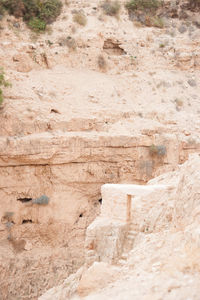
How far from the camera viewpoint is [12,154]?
490 inches

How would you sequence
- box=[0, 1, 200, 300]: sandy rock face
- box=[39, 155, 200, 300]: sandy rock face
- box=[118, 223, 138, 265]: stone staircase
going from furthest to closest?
box=[0, 1, 200, 300]: sandy rock face → box=[118, 223, 138, 265]: stone staircase → box=[39, 155, 200, 300]: sandy rock face

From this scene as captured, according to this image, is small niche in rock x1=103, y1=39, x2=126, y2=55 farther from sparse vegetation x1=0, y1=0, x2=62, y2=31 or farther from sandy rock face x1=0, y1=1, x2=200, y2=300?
sparse vegetation x1=0, y1=0, x2=62, y2=31

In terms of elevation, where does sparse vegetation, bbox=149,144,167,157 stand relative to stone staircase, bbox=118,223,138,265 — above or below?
above

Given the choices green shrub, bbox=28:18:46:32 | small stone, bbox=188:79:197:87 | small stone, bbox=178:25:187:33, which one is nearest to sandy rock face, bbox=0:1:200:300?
small stone, bbox=188:79:197:87

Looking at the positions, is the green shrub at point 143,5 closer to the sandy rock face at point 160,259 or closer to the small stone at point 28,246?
the small stone at point 28,246

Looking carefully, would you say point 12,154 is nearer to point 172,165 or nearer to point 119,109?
point 119,109

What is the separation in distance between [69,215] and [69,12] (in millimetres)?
11336

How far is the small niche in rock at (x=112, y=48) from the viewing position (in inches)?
723

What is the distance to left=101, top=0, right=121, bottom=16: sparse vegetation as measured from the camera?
19.3m

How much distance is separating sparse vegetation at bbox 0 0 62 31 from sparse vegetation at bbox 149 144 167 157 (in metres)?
8.70

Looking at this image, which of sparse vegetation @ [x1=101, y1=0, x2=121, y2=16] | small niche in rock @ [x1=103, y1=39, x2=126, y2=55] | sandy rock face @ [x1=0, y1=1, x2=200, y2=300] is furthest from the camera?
sparse vegetation @ [x1=101, y1=0, x2=121, y2=16]

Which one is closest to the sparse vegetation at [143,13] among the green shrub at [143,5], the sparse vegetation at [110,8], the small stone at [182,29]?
the green shrub at [143,5]

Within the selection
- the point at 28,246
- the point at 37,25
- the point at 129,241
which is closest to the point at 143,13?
the point at 37,25

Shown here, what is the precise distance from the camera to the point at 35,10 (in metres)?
18.5
